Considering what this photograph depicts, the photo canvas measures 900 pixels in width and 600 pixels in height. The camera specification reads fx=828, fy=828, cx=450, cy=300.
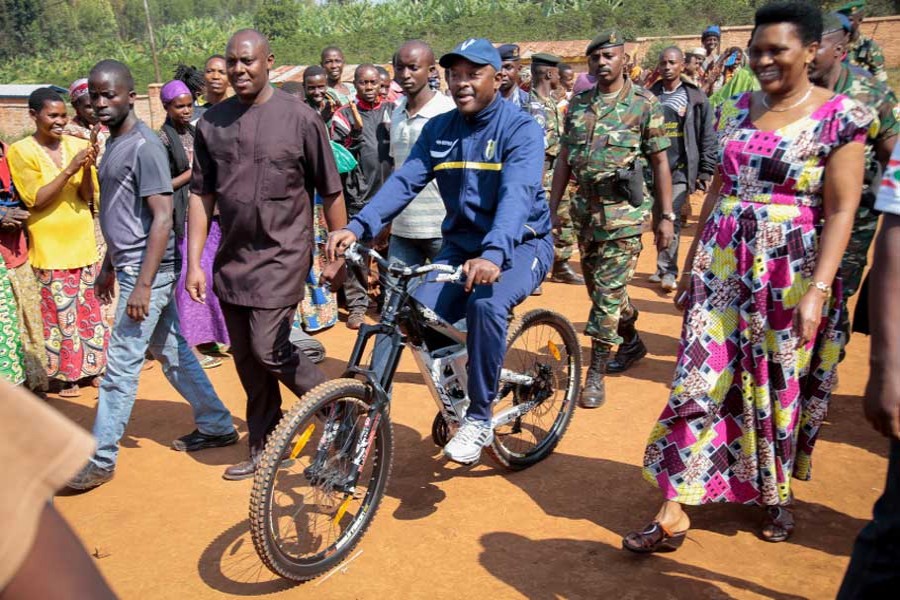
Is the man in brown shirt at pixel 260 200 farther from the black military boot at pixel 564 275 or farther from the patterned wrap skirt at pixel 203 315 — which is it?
the black military boot at pixel 564 275

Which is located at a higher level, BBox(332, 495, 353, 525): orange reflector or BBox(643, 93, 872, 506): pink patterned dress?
BBox(643, 93, 872, 506): pink patterned dress

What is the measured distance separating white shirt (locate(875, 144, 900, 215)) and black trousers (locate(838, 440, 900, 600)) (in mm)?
636

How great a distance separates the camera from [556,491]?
452 centimetres

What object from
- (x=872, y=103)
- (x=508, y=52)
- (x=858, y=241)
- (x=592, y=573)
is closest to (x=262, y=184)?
(x=592, y=573)

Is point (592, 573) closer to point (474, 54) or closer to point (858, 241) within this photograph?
point (474, 54)

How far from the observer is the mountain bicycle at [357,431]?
354cm

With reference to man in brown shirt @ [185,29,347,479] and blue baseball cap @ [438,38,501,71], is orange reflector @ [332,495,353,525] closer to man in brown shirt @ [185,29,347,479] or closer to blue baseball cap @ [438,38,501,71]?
man in brown shirt @ [185,29,347,479]

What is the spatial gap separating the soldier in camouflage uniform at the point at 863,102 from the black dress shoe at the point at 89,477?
163 inches

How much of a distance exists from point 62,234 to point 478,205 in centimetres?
358

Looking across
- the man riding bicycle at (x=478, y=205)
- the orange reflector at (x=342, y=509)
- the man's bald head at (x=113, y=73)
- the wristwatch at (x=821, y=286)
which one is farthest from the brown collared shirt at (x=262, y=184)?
the wristwatch at (x=821, y=286)

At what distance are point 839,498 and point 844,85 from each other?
2277 millimetres

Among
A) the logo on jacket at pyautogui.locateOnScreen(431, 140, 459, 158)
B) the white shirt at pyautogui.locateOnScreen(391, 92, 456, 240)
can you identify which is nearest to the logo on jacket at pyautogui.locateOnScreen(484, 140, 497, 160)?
the logo on jacket at pyautogui.locateOnScreen(431, 140, 459, 158)

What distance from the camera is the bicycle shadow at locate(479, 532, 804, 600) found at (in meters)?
3.54

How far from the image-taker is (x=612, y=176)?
5590 mm
